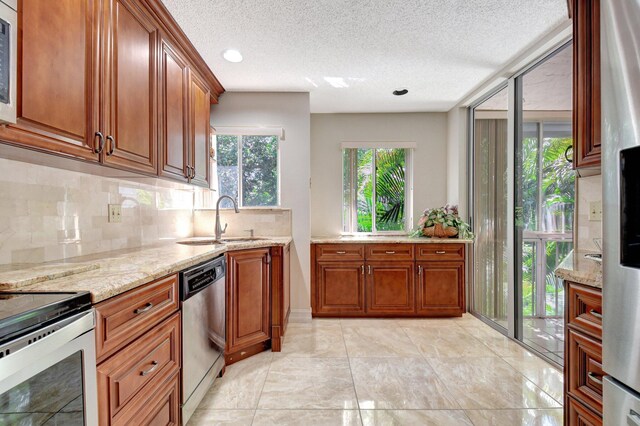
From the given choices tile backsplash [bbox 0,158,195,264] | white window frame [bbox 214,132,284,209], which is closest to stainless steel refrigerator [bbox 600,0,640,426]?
tile backsplash [bbox 0,158,195,264]

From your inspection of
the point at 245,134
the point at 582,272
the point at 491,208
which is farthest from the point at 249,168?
the point at 582,272

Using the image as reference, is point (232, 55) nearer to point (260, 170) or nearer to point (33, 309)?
point (260, 170)

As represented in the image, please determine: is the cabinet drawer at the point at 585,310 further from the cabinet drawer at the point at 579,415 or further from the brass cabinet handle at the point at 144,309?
the brass cabinet handle at the point at 144,309

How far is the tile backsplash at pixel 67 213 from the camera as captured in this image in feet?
4.14

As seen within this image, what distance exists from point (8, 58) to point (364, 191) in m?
3.46

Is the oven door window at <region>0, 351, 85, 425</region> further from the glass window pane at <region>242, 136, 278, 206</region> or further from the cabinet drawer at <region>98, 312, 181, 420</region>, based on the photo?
the glass window pane at <region>242, 136, 278, 206</region>

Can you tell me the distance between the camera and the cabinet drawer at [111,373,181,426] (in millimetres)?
1099

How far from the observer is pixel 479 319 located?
3.37m

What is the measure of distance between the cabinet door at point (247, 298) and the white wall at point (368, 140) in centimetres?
154

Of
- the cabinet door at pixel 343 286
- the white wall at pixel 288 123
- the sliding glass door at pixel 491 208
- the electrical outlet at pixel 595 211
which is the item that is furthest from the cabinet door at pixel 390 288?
the electrical outlet at pixel 595 211

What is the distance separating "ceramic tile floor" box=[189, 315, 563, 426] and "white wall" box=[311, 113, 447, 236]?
1.60 meters

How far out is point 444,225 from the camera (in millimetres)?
3453

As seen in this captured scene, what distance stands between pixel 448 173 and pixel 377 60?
1950 mm

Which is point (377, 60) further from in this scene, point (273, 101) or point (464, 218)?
point (464, 218)
